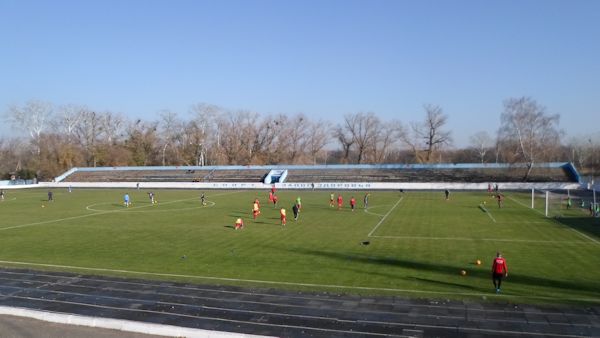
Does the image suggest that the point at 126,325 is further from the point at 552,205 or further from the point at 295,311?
the point at 552,205

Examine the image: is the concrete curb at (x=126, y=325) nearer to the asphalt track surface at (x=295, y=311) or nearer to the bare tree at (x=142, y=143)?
the asphalt track surface at (x=295, y=311)

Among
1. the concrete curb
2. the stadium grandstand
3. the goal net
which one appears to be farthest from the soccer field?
the stadium grandstand

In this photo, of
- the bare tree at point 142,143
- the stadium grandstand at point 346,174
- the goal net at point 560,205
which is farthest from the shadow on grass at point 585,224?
the bare tree at point 142,143

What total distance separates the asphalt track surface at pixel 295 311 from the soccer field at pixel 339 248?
3.54 feet

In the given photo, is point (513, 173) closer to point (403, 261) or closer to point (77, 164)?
point (403, 261)

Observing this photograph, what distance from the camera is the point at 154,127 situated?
107 metres

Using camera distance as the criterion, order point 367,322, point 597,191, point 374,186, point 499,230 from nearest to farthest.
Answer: point 367,322
point 499,230
point 597,191
point 374,186

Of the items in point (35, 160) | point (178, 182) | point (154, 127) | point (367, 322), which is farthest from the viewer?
point (154, 127)

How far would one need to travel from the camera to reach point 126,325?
11.0 meters

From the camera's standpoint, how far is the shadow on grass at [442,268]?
1472cm

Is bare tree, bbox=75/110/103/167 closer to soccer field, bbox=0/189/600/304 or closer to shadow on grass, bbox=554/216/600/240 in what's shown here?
soccer field, bbox=0/189/600/304

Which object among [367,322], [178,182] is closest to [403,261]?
[367,322]

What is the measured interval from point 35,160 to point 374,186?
64482 millimetres

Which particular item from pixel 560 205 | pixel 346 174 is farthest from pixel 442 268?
pixel 346 174
